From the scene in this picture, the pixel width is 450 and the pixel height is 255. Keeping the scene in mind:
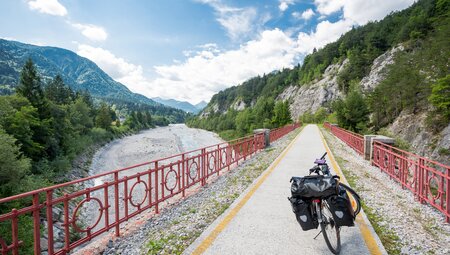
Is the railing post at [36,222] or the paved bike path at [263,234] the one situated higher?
the railing post at [36,222]

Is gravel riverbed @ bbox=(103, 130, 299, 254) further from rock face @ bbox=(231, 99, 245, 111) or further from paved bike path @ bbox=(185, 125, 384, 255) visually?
rock face @ bbox=(231, 99, 245, 111)

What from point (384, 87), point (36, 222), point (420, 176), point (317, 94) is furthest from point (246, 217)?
point (317, 94)

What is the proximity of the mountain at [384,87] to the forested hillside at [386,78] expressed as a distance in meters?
0.08

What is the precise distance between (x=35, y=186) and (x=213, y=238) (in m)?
15.6

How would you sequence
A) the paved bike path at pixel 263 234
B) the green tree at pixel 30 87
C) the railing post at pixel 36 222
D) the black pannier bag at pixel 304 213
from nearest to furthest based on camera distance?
1. the railing post at pixel 36 222
2. the black pannier bag at pixel 304 213
3. the paved bike path at pixel 263 234
4. the green tree at pixel 30 87

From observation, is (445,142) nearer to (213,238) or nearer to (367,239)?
(367,239)

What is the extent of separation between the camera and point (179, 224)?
522 centimetres

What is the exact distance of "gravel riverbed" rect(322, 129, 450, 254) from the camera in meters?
4.06

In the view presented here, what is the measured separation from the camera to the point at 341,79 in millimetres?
76062

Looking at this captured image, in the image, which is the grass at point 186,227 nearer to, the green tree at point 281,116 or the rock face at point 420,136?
the rock face at point 420,136

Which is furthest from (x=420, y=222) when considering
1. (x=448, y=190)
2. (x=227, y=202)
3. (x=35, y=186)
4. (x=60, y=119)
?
(x=60, y=119)

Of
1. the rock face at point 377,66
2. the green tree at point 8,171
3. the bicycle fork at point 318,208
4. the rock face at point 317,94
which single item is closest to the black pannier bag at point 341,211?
the bicycle fork at point 318,208

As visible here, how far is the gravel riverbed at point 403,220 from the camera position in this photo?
4062 millimetres

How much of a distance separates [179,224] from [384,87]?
122 ft
